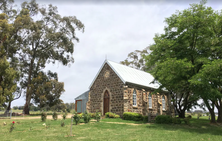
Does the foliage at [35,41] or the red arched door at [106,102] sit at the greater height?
the foliage at [35,41]

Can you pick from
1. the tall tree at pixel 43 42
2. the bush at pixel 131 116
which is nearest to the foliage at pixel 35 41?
the tall tree at pixel 43 42

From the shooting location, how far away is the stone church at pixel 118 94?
22422 millimetres

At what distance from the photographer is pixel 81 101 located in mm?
32656

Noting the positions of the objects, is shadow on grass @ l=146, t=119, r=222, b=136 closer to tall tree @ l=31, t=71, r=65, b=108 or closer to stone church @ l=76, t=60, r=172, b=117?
stone church @ l=76, t=60, r=172, b=117

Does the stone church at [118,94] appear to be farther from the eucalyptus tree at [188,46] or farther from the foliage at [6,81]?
the foliage at [6,81]

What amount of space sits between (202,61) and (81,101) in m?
22.7

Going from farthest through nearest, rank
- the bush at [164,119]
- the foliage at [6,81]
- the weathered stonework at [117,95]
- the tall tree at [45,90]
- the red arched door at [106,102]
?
the tall tree at [45,90] → the foliage at [6,81] → the red arched door at [106,102] → the weathered stonework at [117,95] → the bush at [164,119]

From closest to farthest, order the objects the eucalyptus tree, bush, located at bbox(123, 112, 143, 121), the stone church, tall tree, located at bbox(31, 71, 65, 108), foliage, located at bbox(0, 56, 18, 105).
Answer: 1. the eucalyptus tree
2. bush, located at bbox(123, 112, 143, 121)
3. the stone church
4. foliage, located at bbox(0, 56, 18, 105)
5. tall tree, located at bbox(31, 71, 65, 108)

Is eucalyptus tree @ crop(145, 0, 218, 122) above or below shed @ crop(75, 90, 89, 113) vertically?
above

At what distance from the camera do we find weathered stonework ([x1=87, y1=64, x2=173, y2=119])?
72.9ft

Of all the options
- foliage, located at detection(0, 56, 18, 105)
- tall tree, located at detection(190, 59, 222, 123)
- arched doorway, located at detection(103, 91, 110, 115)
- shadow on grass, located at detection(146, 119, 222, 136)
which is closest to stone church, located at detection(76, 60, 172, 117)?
arched doorway, located at detection(103, 91, 110, 115)

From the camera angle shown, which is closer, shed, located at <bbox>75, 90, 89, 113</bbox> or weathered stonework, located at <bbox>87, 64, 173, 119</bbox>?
weathered stonework, located at <bbox>87, 64, 173, 119</bbox>

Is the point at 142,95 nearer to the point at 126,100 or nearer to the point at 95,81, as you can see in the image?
the point at 126,100

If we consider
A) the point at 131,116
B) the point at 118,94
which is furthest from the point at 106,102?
the point at 131,116
